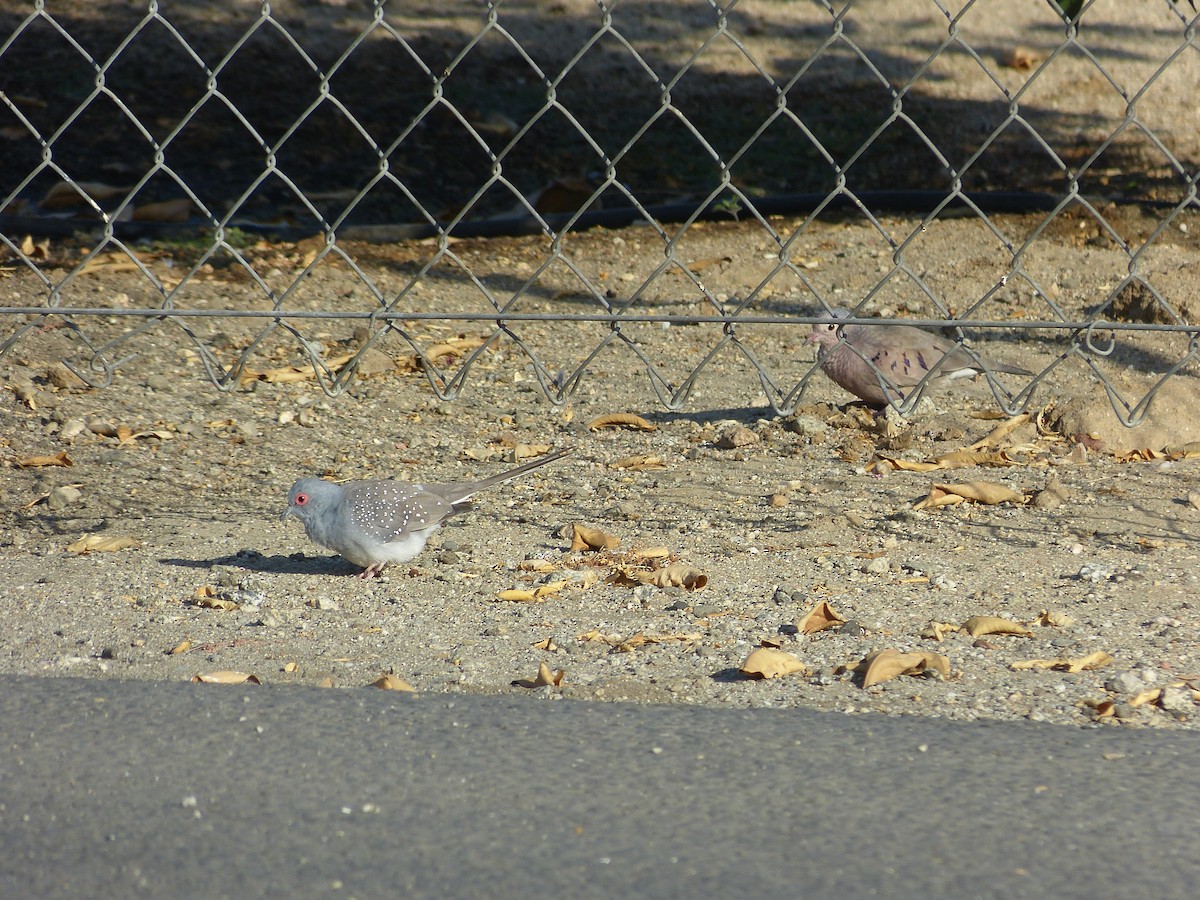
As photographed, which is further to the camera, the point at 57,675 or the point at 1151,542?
the point at 1151,542

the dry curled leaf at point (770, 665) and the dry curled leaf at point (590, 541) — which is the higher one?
the dry curled leaf at point (770, 665)

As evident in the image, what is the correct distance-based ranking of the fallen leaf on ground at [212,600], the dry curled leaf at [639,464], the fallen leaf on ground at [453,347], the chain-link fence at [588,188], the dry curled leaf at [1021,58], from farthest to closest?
the dry curled leaf at [1021,58]
the fallen leaf on ground at [453,347]
the chain-link fence at [588,188]
the dry curled leaf at [639,464]
the fallen leaf on ground at [212,600]

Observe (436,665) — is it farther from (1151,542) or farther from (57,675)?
(1151,542)

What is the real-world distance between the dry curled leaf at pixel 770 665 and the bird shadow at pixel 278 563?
1408 mm

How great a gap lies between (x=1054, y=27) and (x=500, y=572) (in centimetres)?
1090

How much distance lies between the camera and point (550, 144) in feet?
34.6

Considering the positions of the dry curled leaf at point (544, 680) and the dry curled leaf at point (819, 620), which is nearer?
the dry curled leaf at point (544, 680)

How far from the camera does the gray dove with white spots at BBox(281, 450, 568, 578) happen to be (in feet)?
12.3

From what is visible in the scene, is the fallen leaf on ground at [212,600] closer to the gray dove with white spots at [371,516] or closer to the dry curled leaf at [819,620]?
the gray dove with white spots at [371,516]

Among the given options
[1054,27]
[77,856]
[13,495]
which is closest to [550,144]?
[1054,27]

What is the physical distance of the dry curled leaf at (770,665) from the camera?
2908mm

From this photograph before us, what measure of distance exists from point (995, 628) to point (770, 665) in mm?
582

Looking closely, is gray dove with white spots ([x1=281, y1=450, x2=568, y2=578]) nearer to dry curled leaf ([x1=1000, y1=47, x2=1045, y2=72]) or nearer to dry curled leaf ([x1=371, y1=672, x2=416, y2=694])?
dry curled leaf ([x1=371, y1=672, x2=416, y2=694])

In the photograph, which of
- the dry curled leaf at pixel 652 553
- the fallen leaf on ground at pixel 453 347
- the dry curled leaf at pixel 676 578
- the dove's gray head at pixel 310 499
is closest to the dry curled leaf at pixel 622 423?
the fallen leaf on ground at pixel 453 347
